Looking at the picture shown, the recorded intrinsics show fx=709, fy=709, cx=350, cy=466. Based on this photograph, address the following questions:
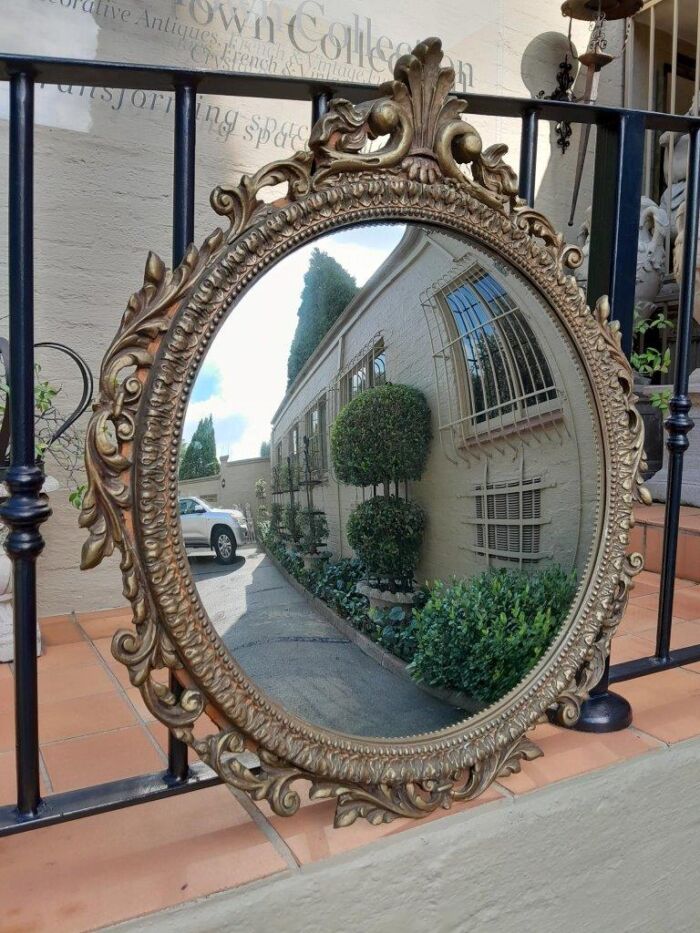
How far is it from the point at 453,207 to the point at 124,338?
439 millimetres

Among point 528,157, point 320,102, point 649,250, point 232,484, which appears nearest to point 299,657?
point 232,484

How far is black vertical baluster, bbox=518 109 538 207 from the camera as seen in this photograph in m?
1.05

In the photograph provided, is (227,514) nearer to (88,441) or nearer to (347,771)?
(88,441)

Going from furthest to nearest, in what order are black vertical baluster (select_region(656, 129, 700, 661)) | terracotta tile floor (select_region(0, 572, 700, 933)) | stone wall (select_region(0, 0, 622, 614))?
stone wall (select_region(0, 0, 622, 614)) → black vertical baluster (select_region(656, 129, 700, 661)) → terracotta tile floor (select_region(0, 572, 700, 933))

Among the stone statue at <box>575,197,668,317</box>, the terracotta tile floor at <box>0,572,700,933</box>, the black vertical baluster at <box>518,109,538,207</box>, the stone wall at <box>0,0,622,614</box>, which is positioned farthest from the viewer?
the stone statue at <box>575,197,668,317</box>

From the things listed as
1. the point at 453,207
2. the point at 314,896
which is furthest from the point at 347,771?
the point at 453,207

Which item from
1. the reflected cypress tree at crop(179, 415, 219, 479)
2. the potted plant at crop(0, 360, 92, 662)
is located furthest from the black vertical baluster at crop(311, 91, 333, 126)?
the potted plant at crop(0, 360, 92, 662)

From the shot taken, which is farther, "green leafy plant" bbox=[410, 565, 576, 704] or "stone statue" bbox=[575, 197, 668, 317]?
"stone statue" bbox=[575, 197, 668, 317]

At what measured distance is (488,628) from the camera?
0.96 meters

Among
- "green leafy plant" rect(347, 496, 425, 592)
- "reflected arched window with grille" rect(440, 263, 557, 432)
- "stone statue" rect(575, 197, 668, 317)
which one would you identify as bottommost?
"green leafy plant" rect(347, 496, 425, 592)

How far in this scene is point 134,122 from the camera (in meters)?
2.28

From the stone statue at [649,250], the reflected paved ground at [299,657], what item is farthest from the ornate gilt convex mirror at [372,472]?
the stone statue at [649,250]

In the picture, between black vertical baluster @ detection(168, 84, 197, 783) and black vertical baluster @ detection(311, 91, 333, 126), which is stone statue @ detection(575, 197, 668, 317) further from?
black vertical baluster @ detection(168, 84, 197, 783)

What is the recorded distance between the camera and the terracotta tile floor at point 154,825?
29.2 inches
